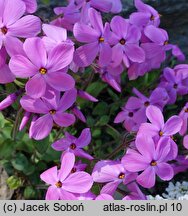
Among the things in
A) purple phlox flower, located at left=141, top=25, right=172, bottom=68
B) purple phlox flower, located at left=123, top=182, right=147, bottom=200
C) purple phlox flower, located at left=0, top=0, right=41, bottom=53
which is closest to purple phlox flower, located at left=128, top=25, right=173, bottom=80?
purple phlox flower, located at left=141, top=25, right=172, bottom=68

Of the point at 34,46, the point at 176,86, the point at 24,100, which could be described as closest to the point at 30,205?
the point at 24,100

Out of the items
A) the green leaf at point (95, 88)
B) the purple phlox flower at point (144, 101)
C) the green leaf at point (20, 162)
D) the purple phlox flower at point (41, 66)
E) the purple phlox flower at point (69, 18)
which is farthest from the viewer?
the green leaf at point (95, 88)

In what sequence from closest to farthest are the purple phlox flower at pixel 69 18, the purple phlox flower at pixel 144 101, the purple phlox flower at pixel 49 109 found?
the purple phlox flower at pixel 49 109 → the purple phlox flower at pixel 69 18 → the purple phlox flower at pixel 144 101

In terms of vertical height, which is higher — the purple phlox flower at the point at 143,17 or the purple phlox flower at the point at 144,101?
the purple phlox flower at the point at 143,17

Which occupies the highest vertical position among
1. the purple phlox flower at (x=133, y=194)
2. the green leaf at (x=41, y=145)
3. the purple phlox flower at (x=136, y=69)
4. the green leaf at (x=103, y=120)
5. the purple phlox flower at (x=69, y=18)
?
the purple phlox flower at (x=69, y=18)

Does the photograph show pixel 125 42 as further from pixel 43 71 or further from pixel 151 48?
pixel 43 71

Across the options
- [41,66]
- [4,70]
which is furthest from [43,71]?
[4,70]

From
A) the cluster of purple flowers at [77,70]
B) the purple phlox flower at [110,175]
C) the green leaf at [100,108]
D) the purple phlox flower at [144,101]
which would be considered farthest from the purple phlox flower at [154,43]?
the purple phlox flower at [110,175]

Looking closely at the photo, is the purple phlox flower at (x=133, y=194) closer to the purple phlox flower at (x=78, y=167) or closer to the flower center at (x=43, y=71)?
the purple phlox flower at (x=78, y=167)
